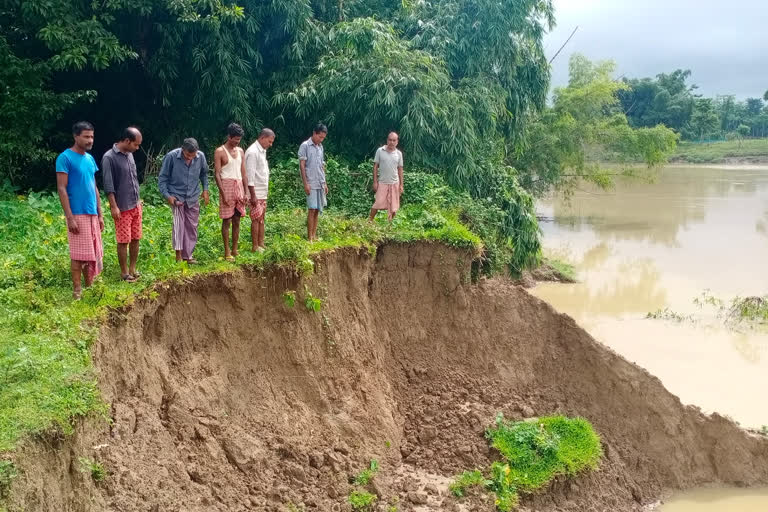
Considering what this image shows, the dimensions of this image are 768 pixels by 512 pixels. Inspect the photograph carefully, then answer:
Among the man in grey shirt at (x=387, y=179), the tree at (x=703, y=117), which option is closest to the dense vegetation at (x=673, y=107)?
the tree at (x=703, y=117)

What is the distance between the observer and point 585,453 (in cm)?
700

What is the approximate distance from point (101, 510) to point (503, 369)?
5.03 m

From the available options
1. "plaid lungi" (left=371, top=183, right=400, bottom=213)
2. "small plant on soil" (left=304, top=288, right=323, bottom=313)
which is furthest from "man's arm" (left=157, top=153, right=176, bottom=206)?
"plaid lungi" (left=371, top=183, right=400, bottom=213)

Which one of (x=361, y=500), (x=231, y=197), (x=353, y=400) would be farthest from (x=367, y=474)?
(x=231, y=197)

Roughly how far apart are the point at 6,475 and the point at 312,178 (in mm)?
4833

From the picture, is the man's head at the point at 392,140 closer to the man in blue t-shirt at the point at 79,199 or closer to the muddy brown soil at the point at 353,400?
the muddy brown soil at the point at 353,400

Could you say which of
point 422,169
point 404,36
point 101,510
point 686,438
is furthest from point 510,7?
point 101,510

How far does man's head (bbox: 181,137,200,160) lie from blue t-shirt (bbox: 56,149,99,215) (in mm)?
990

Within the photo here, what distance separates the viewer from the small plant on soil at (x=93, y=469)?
3928mm

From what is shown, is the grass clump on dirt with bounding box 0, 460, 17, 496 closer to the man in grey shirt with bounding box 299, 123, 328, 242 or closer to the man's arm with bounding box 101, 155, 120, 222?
the man's arm with bounding box 101, 155, 120, 222

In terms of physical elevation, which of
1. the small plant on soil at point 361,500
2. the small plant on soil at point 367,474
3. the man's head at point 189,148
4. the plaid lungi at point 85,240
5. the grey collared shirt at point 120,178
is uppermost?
the man's head at point 189,148

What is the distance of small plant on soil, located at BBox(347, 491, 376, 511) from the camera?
5.76 m

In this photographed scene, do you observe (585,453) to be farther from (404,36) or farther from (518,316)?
(404,36)

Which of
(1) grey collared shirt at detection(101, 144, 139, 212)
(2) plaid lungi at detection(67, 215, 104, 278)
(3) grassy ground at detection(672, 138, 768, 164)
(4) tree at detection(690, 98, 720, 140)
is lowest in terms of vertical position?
(2) plaid lungi at detection(67, 215, 104, 278)
